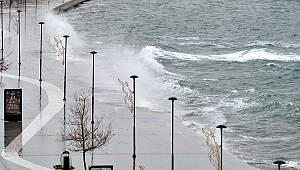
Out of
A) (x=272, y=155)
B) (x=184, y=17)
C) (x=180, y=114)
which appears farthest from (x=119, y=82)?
(x=184, y=17)

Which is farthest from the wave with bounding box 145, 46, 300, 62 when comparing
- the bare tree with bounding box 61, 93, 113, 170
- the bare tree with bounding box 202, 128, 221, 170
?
the bare tree with bounding box 202, 128, 221, 170

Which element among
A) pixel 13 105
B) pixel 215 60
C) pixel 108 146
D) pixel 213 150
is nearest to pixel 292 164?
pixel 213 150

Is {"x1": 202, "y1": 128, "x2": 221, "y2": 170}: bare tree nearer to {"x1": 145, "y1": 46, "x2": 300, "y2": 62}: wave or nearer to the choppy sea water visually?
the choppy sea water

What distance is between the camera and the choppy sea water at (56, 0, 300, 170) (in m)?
68.8

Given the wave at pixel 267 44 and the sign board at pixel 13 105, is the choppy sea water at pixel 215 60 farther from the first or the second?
the sign board at pixel 13 105

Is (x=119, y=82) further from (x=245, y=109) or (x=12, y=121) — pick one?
(x=12, y=121)

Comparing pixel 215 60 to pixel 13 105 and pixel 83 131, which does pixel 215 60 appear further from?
pixel 83 131

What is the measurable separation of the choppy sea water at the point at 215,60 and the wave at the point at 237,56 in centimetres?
11

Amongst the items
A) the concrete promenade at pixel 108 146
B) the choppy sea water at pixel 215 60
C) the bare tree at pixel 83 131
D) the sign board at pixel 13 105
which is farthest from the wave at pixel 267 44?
the sign board at pixel 13 105

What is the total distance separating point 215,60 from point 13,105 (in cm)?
4369

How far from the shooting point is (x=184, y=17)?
13662 centimetres

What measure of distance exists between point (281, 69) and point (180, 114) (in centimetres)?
2761

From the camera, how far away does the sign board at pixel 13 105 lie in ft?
195

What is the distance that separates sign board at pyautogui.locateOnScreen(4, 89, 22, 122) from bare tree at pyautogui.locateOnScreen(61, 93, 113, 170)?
3.17m
